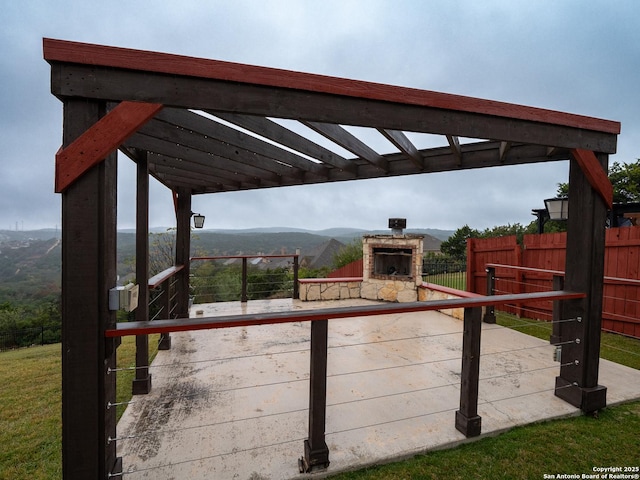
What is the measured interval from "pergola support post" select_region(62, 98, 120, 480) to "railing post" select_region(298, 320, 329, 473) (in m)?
1.07

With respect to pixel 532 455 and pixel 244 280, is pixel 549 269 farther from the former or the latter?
pixel 244 280

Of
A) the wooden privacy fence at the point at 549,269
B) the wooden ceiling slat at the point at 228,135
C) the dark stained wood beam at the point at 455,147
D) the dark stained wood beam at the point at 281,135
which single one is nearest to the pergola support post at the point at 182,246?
the wooden ceiling slat at the point at 228,135

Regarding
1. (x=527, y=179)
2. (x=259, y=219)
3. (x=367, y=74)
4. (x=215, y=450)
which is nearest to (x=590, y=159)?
(x=215, y=450)

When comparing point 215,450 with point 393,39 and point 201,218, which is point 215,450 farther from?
point 393,39

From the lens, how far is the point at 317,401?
1914 millimetres

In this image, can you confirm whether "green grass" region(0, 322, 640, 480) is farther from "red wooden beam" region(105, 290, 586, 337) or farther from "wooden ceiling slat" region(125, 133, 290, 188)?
"wooden ceiling slat" region(125, 133, 290, 188)

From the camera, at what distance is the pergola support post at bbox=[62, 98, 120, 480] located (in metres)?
1.50

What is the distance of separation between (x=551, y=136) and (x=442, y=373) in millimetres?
2413

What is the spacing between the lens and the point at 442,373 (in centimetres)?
332

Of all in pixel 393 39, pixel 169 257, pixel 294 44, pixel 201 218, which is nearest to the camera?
pixel 201 218

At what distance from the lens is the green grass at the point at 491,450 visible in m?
1.90

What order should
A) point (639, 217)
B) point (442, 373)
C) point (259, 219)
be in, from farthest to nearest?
point (259, 219) < point (639, 217) < point (442, 373)

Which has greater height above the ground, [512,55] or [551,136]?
[512,55]

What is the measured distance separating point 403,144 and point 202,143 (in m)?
1.66
